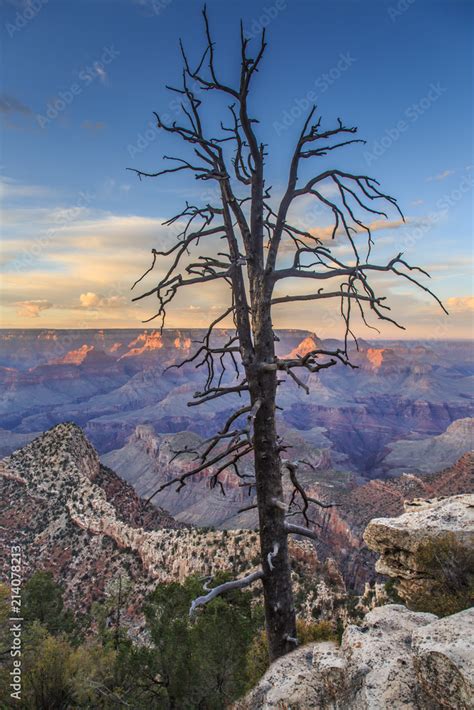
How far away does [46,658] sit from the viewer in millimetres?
12938

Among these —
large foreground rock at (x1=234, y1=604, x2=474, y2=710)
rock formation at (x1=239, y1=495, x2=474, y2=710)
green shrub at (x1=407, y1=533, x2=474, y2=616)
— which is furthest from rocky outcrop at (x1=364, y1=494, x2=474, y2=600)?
large foreground rock at (x1=234, y1=604, x2=474, y2=710)

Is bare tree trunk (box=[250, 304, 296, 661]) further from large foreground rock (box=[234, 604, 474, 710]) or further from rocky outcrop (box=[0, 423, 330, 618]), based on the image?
rocky outcrop (box=[0, 423, 330, 618])

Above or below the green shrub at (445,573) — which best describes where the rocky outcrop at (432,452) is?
below

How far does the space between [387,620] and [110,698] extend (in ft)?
37.4

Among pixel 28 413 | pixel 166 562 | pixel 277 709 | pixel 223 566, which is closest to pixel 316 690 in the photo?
pixel 277 709

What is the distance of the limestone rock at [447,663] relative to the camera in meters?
3.62

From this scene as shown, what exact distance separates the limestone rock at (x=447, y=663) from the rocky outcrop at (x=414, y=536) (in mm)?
7176

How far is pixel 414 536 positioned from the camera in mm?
11844

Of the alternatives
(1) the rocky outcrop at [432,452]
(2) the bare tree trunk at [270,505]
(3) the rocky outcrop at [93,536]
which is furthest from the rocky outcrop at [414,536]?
(1) the rocky outcrop at [432,452]

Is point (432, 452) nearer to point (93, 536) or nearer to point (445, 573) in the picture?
point (93, 536)

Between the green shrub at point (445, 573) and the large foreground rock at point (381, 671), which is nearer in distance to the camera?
the large foreground rock at point (381, 671)

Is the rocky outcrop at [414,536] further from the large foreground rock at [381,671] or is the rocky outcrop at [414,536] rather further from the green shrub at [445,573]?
the large foreground rock at [381,671]

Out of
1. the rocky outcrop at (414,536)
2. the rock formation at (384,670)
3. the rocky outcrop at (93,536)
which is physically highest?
the rock formation at (384,670)

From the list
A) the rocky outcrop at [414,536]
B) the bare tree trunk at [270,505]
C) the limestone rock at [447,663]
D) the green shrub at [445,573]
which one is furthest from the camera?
the rocky outcrop at [414,536]
